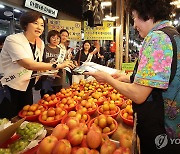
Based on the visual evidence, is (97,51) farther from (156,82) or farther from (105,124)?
(156,82)

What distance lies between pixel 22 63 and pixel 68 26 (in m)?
2.51

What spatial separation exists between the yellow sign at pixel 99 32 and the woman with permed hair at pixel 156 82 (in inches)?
137

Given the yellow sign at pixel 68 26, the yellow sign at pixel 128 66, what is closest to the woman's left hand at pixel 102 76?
the yellow sign at pixel 128 66

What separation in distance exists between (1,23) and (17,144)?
38.3ft

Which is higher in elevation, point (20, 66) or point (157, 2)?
point (157, 2)

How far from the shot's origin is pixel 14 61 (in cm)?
246

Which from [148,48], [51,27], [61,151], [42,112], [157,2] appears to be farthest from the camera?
[51,27]

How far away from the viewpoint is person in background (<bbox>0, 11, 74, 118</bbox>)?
2.45 m

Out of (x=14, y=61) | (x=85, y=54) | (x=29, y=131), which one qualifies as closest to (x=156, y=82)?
(x=29, y=131)

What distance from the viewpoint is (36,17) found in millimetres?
2598

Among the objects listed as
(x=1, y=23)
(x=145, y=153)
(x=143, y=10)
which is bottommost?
(x=145, y=153)

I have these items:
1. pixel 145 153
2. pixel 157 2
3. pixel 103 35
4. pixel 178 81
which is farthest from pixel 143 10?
pixel 103 35

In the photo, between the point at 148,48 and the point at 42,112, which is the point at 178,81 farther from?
the point at 42,112

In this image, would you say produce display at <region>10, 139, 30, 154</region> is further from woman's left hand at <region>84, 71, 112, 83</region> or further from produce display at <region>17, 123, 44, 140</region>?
woman's left hand at <region>84, 71, 112, 83</region>
